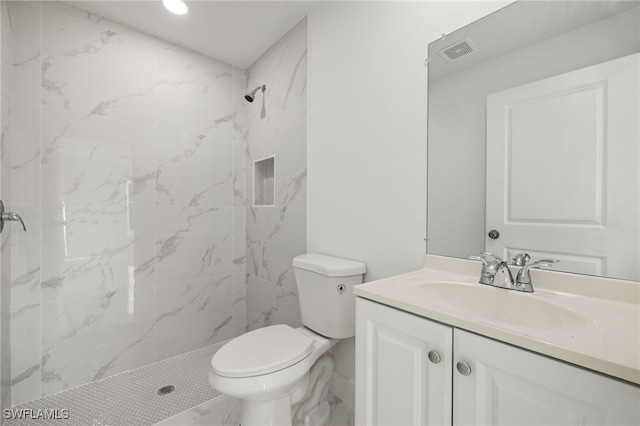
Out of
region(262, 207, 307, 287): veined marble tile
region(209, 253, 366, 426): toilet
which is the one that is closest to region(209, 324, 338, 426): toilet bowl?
region(209, 253, 366, 426): toilet

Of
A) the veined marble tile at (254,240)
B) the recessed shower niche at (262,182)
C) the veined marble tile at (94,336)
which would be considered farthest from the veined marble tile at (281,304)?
the veined marble tile at (94,336)

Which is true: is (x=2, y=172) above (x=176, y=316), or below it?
above

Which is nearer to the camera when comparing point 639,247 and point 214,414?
point 639,247

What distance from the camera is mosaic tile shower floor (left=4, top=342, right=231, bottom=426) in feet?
4.67

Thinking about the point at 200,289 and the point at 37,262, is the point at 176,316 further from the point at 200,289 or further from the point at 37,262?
the point at 37,262

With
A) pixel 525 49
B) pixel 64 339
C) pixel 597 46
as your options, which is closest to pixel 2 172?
pixel 64 339

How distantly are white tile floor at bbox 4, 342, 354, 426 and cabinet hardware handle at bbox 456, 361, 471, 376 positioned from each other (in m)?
1.09

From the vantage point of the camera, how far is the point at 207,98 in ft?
7.05

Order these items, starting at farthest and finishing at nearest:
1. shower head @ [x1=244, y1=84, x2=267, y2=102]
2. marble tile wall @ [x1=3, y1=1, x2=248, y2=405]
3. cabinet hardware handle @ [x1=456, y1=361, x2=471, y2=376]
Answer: shower head @ [x1=244, y1=84, x2=267, y2=102] < marble tile wall @ [x1=3, y1=1, x2=248, y2=405] < cabinet hardware handle @ [x1=456, y1=361, x2=471, y2=376]

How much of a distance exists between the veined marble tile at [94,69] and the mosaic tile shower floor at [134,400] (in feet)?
5.63

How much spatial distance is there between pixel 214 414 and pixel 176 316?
2.62 ft

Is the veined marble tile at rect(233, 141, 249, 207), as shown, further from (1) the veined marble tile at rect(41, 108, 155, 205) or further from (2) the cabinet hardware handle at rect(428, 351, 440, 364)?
(2) the cabinet hardware handle at rect(428, 351, 440, 364)

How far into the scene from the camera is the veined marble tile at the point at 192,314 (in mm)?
1975

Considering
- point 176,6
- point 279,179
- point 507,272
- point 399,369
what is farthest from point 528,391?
point 176,6
